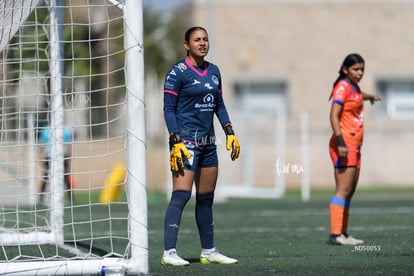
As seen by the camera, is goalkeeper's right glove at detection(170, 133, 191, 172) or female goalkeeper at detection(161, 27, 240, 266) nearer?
goalkeeper's right glove at detection(170, 133, 191, 172)

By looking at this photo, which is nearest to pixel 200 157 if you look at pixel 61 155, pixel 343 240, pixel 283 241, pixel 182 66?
pixel 182 66

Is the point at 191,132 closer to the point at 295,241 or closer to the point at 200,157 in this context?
the point at 200,157

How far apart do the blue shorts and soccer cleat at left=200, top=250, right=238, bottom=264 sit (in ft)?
2.66

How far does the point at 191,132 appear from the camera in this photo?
8.86 m

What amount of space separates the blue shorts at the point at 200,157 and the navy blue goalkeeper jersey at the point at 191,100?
52mm

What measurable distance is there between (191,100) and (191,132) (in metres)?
0.29

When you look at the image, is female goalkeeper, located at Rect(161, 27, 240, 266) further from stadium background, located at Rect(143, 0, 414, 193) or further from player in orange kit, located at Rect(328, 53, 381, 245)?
stadium background, located at Rect(143, 0, 414, 193)

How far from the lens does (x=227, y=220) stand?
49.5 feet

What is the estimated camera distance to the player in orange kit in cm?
1068

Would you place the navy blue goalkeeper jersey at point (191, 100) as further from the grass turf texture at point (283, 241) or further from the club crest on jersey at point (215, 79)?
the grass turf texture at point (283, 241)

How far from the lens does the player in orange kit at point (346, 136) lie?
10.7 meters

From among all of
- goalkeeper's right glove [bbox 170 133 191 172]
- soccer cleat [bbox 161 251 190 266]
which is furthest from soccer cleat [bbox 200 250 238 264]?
goalkeeper's right glove [bbox 170 133 191 172]

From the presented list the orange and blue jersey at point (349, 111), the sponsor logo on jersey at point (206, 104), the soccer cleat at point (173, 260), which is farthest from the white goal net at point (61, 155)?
the orange and blue jersey at point (349, 111)

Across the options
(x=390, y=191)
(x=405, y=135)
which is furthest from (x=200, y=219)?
(x=405, y=135)
